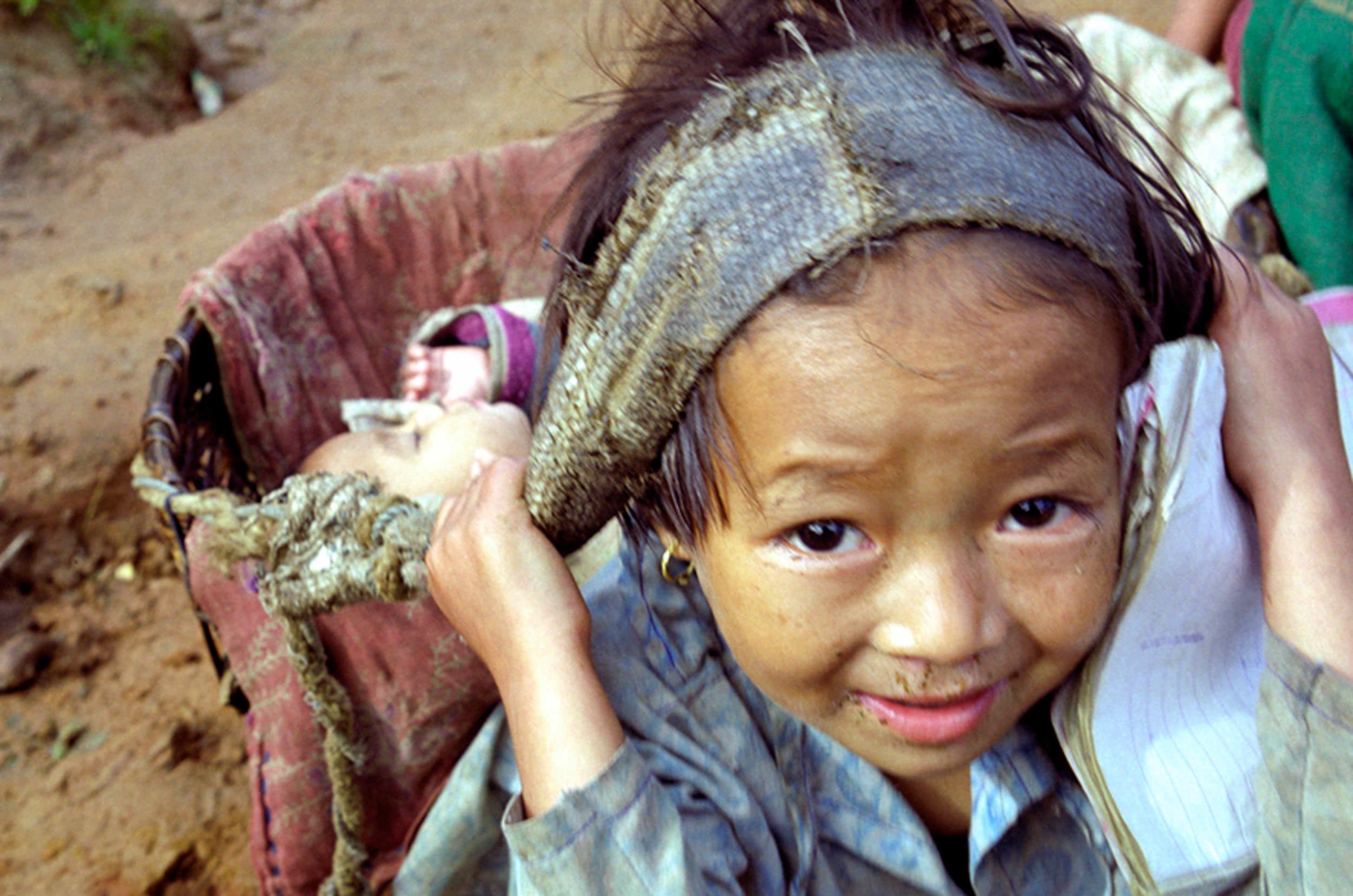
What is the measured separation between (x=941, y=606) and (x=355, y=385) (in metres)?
1.63

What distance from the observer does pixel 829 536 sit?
3.04 feet

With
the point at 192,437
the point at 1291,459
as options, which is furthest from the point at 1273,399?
the point at 192,437

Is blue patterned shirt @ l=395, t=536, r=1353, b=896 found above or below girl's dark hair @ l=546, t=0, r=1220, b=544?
below

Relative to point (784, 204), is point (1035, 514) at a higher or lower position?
lower

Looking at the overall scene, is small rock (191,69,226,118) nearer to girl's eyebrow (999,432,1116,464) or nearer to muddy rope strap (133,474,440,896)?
muddy rope strap (133,474,440,896)

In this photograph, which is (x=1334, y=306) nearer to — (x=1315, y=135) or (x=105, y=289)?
(x=1315, y=135)

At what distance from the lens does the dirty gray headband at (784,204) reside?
87 centimetres

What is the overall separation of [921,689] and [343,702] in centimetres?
87

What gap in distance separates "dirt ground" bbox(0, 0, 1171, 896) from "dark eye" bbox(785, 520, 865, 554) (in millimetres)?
778

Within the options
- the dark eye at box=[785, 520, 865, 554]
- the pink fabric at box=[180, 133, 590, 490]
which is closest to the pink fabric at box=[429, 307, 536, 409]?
the pink fabric at box=[180, 133, 590, 490]

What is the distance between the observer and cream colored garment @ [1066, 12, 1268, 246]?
82.3 inches

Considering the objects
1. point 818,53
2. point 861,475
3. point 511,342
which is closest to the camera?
point 861,475

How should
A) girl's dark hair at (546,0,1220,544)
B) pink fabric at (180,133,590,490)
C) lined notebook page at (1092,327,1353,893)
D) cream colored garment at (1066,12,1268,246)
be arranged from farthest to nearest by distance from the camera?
1. cream colored garment at (1066,12,1268,246)
2. pink fabric at (180,133,590,490)
3. lined notebook page at (1092,327,1353,893)
4. girl's dark hair at (546,0,1220,544)

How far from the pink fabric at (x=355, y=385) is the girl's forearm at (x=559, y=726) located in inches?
16.7
